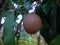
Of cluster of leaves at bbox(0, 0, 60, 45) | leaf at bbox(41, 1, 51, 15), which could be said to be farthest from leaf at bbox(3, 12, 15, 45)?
leaf at bbox(41, 1, 51, 15)

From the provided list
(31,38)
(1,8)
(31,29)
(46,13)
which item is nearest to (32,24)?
(31,29)

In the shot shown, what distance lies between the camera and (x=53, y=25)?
0.83 metres

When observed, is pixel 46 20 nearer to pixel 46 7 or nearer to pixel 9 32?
pixel 46 7

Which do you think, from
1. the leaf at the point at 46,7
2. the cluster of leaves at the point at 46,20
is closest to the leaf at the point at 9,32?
the cluster of leaves at the point at 46,20

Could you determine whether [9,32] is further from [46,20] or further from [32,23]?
[46,20]

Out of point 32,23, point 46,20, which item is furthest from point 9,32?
point 46,20

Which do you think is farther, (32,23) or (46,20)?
(46,20)

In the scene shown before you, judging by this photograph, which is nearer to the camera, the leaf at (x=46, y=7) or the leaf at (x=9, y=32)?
the leaf at (x=9, y=32)

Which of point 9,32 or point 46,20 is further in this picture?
point 46,20

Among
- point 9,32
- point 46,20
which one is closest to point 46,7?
point 46,20

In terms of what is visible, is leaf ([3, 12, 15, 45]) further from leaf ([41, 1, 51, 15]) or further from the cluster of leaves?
leaf ([41, 1, 51, 15])

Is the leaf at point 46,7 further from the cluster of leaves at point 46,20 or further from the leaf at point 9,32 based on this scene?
the leaf at point 9,32

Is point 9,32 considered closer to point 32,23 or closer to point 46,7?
point 32,23

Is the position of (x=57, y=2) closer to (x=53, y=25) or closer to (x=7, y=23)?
(x=53, y=25)
